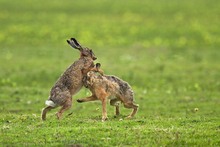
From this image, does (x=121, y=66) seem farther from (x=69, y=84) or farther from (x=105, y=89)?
(x=69, y=84)

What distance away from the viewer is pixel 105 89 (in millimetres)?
14445

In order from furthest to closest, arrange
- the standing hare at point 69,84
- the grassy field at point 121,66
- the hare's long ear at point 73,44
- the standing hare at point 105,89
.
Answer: the hare's long ear at point 73,44 → the standing hare at point 105,89 → the standing hare at point 69,84 → the grassy field at point 121,66

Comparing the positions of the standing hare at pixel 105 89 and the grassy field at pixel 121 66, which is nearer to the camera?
the grassy field at pixel 121 66

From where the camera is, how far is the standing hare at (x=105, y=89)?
14.4 meters

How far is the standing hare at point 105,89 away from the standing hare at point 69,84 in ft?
0.78

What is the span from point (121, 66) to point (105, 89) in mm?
13310

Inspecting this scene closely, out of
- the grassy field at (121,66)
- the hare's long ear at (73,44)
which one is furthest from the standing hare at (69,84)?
the grassy field at (121,66)

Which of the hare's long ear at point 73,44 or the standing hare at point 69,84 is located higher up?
the hare's long ear at point 73,44

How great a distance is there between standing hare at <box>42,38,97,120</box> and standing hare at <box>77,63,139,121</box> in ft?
0.78

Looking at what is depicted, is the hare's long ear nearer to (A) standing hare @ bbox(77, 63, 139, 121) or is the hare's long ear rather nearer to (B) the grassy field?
(A) standing hare @ bbox(77, 63, 139, 121)

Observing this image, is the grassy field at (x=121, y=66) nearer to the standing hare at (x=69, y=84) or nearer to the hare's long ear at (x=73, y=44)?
the standing hare at (x=69, y=84)

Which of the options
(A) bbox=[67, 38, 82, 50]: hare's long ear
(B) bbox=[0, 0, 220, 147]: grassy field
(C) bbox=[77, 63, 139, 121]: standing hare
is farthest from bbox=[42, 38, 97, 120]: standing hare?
(B) bbox=[0, 0, 220, 147]: grassy field

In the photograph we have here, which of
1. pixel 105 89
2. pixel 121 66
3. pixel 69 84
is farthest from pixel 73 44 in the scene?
pixel 121 66

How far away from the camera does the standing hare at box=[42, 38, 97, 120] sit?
13.8 meters
